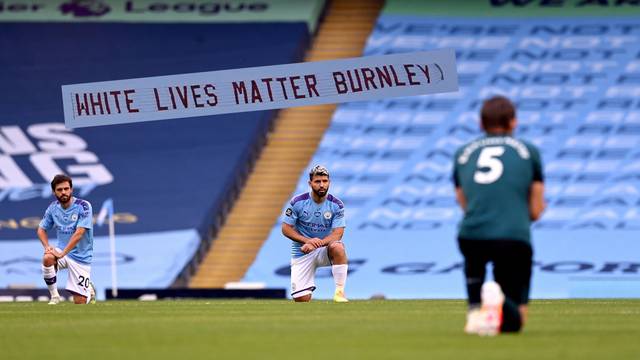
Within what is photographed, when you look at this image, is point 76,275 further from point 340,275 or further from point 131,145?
point 131,145

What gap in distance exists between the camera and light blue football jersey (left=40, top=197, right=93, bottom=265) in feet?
70.8

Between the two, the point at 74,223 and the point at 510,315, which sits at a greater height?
the point at 74,223

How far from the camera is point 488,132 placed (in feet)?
38.2

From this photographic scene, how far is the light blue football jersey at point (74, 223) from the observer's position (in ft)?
70.8

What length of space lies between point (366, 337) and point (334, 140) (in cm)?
2374

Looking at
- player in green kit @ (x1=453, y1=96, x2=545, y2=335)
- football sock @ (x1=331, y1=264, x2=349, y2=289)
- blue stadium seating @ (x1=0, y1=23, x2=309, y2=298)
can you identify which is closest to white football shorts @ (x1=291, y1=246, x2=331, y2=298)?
football sock @ (x1=331, y1=264, x2=349, y2=289)

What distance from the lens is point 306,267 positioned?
20.9m

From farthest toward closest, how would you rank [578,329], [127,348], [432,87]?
[432,87] → [578,329] → [127,348]

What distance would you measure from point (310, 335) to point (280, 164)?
915 inches

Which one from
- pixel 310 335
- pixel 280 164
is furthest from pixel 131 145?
pixel 310 335

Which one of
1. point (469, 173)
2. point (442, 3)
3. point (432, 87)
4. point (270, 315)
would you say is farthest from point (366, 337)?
point (442, 3)

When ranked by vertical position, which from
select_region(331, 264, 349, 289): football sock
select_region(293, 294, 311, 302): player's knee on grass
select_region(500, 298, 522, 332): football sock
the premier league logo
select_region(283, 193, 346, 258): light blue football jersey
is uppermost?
the premier league logo

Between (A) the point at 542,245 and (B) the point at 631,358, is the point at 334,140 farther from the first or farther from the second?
A: (B) the point at 631,358

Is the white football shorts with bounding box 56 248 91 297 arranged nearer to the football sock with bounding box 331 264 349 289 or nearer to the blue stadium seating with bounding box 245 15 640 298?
the football sock with bounding box 331 264 349 289
